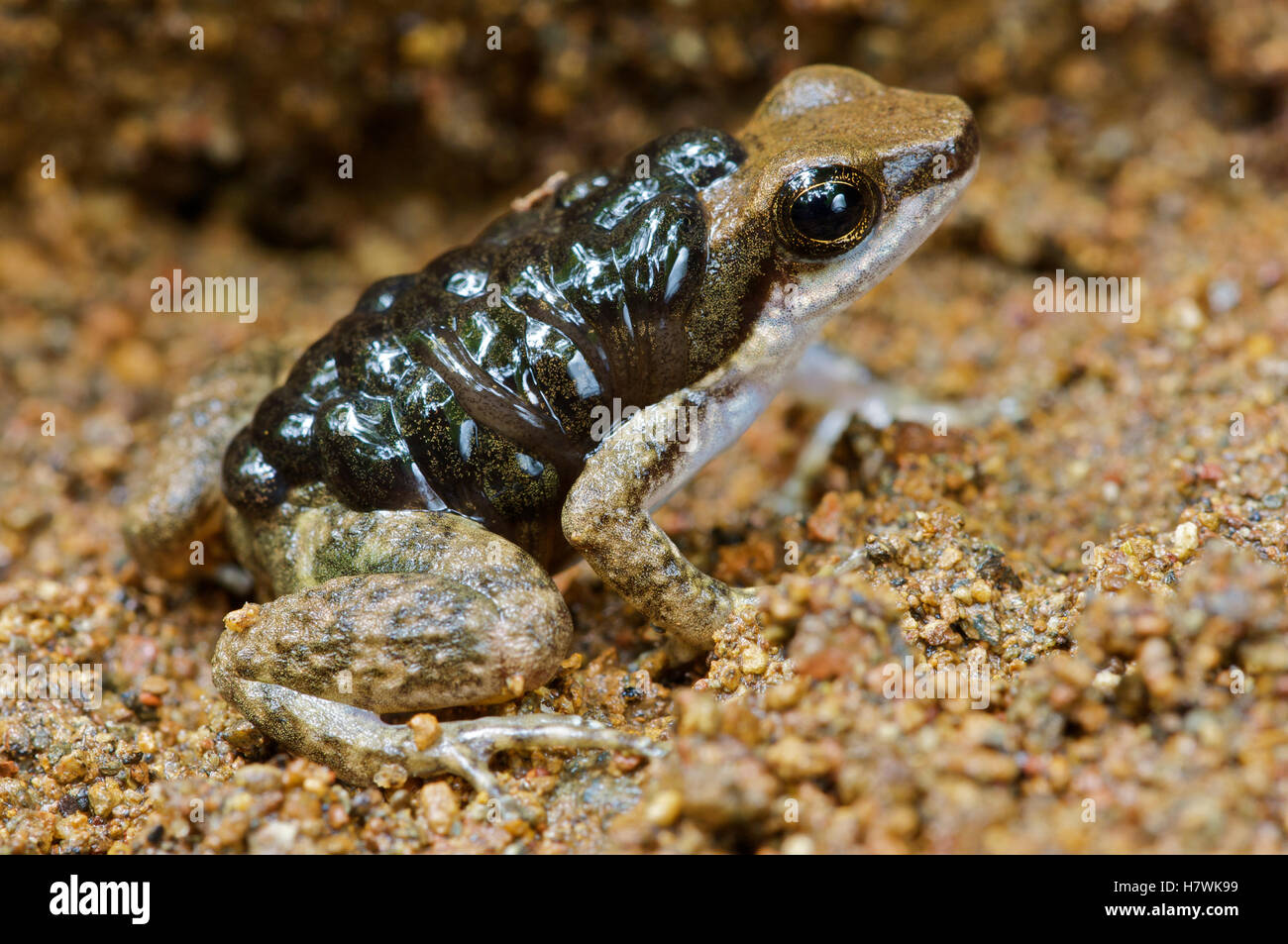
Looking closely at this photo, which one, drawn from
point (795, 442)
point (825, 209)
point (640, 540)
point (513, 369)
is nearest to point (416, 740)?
point (640, 540)

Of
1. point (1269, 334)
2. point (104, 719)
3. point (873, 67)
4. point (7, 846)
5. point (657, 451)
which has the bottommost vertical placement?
point (7, 846)

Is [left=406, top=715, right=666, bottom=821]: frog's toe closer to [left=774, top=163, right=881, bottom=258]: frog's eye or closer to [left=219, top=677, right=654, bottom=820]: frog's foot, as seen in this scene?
[left=219, top=677, right=654, bottom=820]: frog's foot

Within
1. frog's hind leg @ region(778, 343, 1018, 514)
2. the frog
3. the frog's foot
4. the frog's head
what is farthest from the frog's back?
frog's hind leg @ region(778, 343, 1018, 514)

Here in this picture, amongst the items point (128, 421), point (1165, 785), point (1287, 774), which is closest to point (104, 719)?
point (128, 421)

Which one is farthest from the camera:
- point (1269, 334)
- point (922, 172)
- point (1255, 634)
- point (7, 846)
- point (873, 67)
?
point (873, 67)

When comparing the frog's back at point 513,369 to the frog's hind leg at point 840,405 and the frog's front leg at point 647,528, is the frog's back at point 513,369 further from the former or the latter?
the frog's hind leg at point 840,405

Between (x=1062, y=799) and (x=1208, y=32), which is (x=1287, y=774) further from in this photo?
(x=1208, y=32)

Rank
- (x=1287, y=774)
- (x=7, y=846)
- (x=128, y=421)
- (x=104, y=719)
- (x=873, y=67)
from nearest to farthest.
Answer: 1. (x=1287, y=774)
2. (x=7, y=846)
3. (x=104, y=719)
4. (x=128, y=421)
5. (x=873, y=67)

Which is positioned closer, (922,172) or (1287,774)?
(1287,774)
